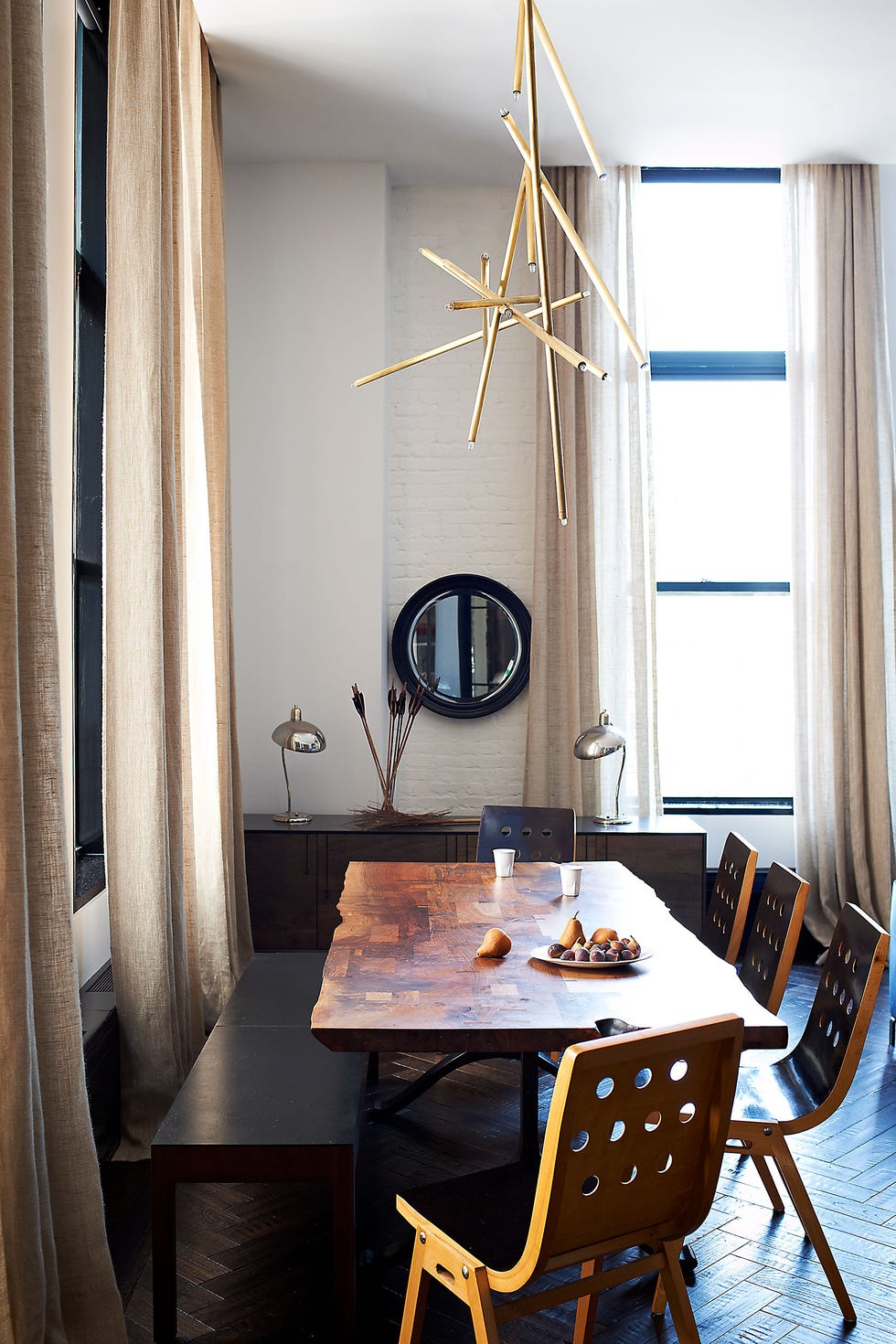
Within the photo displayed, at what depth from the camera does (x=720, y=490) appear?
5.71 meters

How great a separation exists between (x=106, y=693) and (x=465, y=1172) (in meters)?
1.65

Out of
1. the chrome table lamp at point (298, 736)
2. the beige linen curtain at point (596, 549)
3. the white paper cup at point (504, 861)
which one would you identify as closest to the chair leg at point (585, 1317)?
the white paper cup at point (504, 861)

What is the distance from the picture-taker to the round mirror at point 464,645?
540cm

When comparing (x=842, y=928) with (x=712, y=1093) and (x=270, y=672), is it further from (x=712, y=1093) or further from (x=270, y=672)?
(x=270, y=672)

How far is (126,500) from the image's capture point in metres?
3.14

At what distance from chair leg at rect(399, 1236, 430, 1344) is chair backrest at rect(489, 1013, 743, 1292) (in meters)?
0.27

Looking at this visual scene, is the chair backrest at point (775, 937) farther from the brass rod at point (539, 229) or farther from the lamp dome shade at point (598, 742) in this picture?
the lamp dome shade at point (598, 742)

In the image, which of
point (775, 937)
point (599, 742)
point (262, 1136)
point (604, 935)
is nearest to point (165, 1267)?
point (262, 1136)

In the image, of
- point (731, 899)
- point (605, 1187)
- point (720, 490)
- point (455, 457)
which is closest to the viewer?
point (605, 1187)

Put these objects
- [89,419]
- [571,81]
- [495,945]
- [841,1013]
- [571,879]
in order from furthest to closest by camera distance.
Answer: [571,81], [89,419], [571,879], [495,945], [841,1013]

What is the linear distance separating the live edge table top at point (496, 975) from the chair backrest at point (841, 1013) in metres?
0.23

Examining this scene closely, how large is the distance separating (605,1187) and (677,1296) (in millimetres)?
350

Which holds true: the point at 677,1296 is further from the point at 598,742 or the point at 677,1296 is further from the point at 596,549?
the point at 596,549

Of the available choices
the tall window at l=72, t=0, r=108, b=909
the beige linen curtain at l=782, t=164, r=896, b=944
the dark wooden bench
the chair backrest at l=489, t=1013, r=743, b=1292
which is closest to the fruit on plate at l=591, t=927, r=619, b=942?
the dark wooden bench
